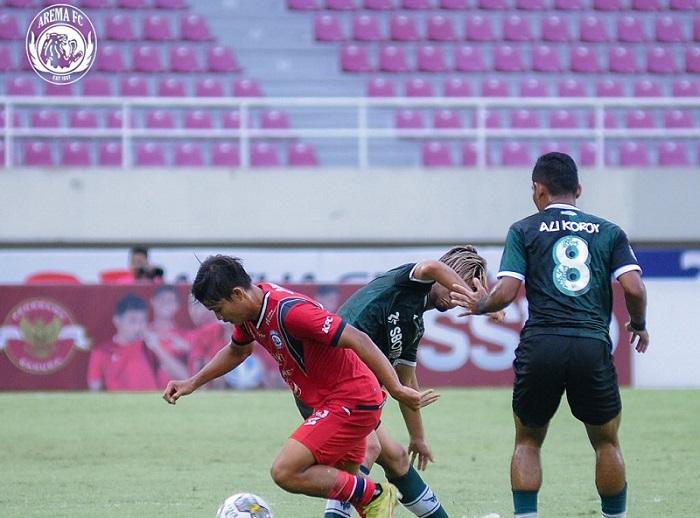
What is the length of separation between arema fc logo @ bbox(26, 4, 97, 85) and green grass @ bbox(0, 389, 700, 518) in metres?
4.84

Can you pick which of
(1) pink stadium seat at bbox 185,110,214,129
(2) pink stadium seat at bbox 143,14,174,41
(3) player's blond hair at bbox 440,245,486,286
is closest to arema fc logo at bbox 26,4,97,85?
(2) pink stadium seat at bbox 143,14,174,41

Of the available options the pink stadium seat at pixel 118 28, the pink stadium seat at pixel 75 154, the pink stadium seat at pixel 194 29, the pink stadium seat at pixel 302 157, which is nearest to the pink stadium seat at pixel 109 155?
the pink stadium seat at pixel 75 154

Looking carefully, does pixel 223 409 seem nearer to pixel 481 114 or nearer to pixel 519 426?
pixel 481 114

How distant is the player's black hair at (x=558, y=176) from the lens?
21.3ft

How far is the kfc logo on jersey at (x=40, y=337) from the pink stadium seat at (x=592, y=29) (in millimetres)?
11744

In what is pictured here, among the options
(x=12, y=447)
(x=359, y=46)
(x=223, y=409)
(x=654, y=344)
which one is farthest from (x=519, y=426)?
(x=359, y=46)

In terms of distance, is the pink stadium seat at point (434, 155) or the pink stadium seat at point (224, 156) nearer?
the pink stadium seat at point (224, 156)

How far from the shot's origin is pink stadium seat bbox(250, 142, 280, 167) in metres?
20.9

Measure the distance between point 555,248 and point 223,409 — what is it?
28.9ft

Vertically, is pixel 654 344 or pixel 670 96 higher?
pixel 670 96

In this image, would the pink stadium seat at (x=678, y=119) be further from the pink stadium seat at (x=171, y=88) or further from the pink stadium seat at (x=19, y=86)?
the pink stadium seat at (x=19, y=86)

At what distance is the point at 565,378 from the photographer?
6.36 meters

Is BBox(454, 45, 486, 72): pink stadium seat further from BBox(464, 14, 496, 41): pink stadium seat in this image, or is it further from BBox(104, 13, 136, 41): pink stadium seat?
BBox(104, 13, 136, 41): pink stadium seat

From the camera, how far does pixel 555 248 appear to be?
639 centimetres
